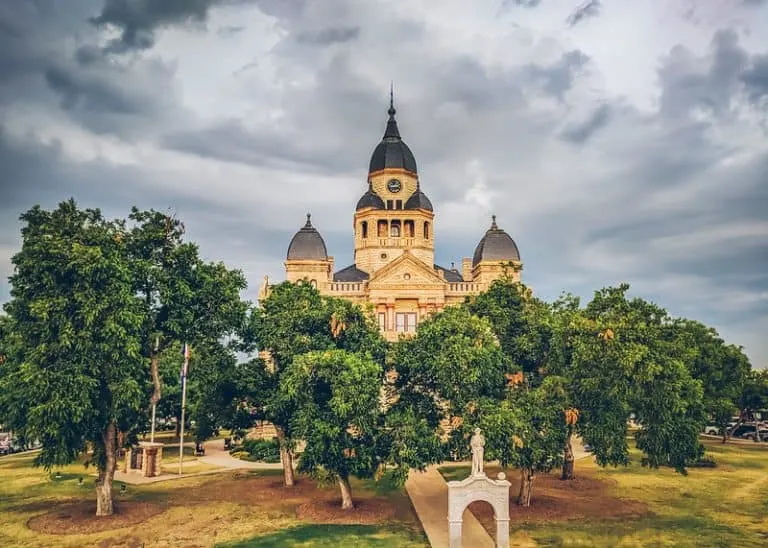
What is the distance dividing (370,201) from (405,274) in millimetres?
12119

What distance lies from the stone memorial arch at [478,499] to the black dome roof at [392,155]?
174 ft

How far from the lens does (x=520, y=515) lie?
30.3 metres

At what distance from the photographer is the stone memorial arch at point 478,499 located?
81.7ft

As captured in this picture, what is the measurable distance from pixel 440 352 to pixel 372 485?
11581 mm

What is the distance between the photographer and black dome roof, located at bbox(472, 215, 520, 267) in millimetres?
67875

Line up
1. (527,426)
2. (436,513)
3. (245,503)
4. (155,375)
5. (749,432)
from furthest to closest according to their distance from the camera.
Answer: (749,432), (245,503), (155,375), (436,513), (527,426)

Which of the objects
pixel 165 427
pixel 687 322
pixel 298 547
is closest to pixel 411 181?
pixel 687 322

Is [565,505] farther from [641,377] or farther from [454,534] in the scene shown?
[454,534]

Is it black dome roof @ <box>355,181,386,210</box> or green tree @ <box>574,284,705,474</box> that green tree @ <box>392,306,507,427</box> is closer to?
green tree @ <box>574,284,705,474</box>

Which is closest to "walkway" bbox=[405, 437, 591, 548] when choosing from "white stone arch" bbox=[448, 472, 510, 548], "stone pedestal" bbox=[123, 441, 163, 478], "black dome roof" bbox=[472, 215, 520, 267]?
"white stone arch" bbox=[448, 472, 510, 548]

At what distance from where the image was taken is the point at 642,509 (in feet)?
104

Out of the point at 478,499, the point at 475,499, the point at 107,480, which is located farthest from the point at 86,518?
the point at 478,499

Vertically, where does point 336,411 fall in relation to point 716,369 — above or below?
below

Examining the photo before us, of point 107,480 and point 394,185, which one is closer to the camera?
point 107,480
